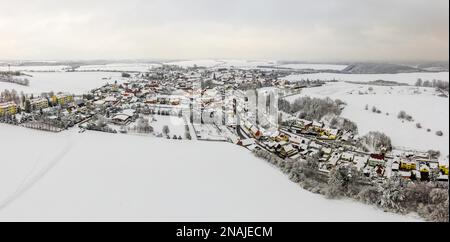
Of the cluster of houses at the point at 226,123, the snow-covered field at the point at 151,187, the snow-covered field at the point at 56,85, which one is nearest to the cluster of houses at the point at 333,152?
the cluster of houses at the point at 226,123

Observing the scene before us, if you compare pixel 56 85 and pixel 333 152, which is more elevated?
pixel 56 85

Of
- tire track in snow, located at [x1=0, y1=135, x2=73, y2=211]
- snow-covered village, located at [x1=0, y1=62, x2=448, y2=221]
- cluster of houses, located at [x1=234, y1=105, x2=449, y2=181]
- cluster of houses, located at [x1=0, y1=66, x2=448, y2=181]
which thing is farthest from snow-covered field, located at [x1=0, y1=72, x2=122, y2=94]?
cluster of houses, located at [x1=234, y1=105, x2=449, y2=181]

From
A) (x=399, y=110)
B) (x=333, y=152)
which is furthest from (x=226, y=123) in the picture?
(x=399, y=110)

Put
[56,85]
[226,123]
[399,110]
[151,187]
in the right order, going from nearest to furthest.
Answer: [151,187]
[399,110]
[226,123]
[56,85]

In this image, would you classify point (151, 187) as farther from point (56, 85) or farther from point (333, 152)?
point (56, 85)

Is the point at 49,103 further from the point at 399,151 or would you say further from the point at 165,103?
the point at 399,151

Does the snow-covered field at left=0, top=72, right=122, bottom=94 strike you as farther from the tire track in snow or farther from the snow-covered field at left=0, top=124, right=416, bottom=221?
the tire track in snow
